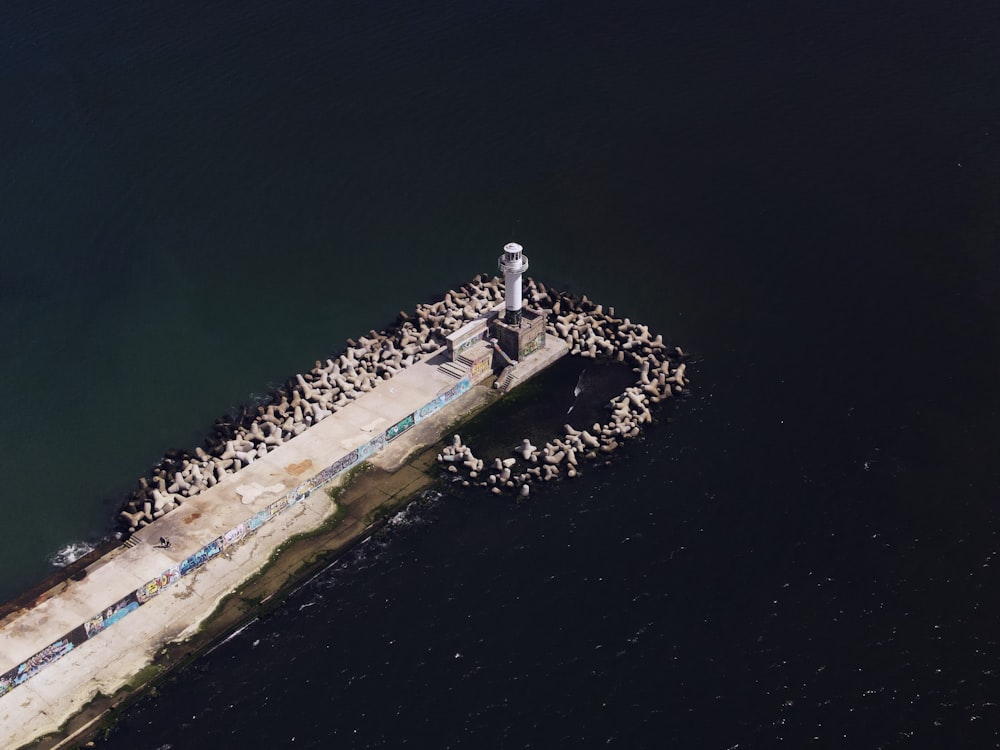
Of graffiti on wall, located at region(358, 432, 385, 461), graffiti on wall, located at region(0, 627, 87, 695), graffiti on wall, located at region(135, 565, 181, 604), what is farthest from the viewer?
graffiti on wall, located at region(358, 432, 385, 461)

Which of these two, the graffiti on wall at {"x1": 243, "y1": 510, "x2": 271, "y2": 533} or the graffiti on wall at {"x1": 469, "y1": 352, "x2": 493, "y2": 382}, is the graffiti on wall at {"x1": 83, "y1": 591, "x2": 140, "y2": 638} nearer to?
the graffiti on wall at {"x1": 243, "y1": 510, "x2": 271, "y2": 533}

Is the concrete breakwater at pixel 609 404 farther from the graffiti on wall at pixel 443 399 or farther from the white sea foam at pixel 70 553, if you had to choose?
the white sea foam at pixel 70 553

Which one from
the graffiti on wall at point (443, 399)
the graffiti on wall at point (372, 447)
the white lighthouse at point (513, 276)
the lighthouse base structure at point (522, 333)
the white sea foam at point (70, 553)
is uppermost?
the white lighthouse at point (513, 276)

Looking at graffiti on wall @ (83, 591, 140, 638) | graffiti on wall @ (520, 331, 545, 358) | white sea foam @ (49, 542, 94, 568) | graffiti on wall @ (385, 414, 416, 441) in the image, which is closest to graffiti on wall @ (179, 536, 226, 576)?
graffiti on wall @ (83, 591, 140, 638)

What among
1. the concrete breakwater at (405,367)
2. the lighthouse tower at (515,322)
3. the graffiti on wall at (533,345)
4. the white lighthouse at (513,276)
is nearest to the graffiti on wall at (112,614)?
the concrete breakwater at (405,367)

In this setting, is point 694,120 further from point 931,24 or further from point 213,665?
point 213,665

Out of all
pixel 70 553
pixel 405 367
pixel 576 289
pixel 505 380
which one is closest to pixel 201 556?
pixel 70 553
